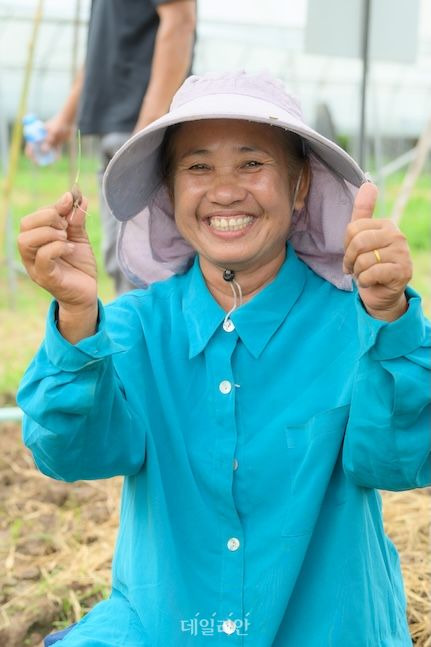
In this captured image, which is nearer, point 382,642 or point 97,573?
point 382,642

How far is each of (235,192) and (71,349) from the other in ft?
1.32

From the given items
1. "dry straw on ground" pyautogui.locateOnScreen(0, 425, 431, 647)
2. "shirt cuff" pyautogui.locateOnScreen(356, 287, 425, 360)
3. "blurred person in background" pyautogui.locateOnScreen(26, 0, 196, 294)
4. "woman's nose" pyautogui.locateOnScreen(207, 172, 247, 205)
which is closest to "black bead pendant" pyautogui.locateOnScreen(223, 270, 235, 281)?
"woman's nose" pyautogui.locateOnScreen(207, 172, 247, 205)

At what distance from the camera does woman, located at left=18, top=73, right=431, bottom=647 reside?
1612 mm

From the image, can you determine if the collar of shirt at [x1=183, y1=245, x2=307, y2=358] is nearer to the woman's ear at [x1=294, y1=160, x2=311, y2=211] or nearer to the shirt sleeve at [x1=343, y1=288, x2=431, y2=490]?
the woman's ear at [x1=294, y1=160, x2=311, y2=211]

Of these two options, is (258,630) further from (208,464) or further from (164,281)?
(164,281)

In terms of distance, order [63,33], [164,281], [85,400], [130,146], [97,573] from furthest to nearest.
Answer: [63,33]
[97,573]
[164,281]
[130,146]
[85,400]

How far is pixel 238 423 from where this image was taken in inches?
65.7

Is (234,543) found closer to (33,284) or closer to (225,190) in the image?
(225,190)

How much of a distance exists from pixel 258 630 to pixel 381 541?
0.29 meters

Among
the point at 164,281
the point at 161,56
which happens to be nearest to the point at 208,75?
the point at 164,281

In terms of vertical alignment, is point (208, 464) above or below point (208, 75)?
below

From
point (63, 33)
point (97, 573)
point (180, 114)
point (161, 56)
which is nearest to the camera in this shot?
point (180, 114)

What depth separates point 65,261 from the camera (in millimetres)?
1466

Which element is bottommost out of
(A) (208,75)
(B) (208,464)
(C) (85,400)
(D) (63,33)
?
(B) (208,464)
